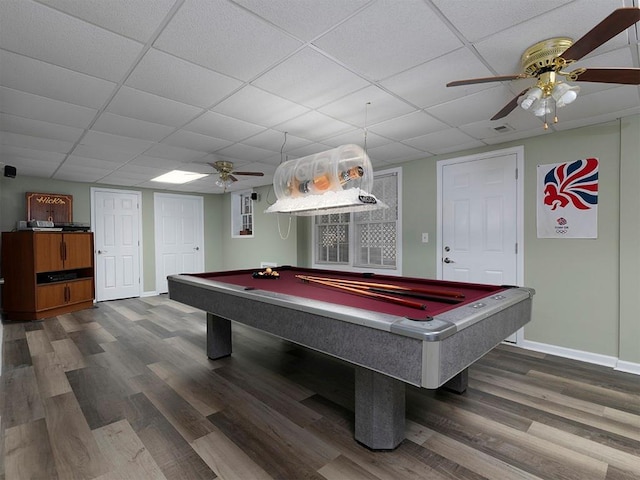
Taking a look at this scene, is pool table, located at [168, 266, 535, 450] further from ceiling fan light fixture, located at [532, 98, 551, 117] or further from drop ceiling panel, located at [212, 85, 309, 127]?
drop ceiling panel, located at [212, 85, 309, 127]

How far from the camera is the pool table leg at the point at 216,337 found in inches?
125

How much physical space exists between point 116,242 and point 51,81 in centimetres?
480

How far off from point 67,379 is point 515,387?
12.4 ft

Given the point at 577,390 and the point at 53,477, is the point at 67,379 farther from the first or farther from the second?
the point at 577,390

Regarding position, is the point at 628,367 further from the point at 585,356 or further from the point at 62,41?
the point at 62,41

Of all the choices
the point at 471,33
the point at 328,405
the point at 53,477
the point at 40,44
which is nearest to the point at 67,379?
the point at 53,477

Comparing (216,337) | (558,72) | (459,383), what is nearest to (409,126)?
(558,72)

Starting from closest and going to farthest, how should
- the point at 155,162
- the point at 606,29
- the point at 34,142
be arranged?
the point at 606,29
the point at 34,142
the point at 155,162

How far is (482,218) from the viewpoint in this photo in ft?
12.9

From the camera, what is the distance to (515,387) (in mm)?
2633

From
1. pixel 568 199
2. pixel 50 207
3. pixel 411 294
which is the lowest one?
pixel 411 294

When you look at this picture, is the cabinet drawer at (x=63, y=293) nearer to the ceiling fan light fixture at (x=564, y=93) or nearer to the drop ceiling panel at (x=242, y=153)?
the drop ceiling panel at (x=242, y=153)

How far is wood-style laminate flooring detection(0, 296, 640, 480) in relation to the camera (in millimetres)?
1714

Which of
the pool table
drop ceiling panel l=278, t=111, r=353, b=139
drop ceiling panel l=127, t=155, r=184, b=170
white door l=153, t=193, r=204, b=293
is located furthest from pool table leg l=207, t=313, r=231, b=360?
white door l=153, t=193, r=204, b=293
